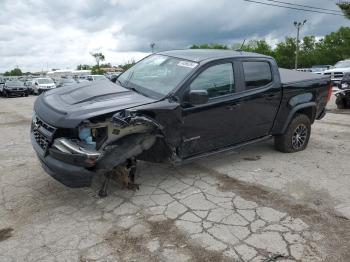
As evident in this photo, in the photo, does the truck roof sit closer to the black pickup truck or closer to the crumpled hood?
the black pickup truck

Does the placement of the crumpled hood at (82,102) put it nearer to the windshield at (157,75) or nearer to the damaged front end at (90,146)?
the damaged front end at (90,146)

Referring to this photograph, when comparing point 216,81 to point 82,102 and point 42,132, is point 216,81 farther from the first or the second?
point 42,132

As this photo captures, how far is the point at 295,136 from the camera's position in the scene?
650 cm

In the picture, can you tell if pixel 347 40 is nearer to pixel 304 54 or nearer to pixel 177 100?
pixel 304 54

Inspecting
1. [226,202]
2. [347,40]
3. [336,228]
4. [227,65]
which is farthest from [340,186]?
[347,40]

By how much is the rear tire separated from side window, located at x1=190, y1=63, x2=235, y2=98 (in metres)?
1.64

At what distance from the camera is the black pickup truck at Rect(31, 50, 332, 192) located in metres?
4.04

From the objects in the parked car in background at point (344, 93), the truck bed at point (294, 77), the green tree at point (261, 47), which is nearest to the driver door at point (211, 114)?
the truck bed at point (294, 77)

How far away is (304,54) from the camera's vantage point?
6412 cm

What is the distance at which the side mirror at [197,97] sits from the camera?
454 centimetres

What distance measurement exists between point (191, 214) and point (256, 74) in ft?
8.68

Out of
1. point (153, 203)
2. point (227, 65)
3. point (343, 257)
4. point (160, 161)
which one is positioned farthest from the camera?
point (227, 65)

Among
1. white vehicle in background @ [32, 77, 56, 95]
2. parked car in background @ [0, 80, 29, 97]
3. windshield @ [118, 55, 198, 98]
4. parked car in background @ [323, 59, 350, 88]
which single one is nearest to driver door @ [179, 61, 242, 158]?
windshield @ [118, 55, 198, 98]

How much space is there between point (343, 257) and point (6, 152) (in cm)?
592
